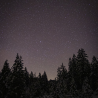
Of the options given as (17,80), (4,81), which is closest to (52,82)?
(17,80)

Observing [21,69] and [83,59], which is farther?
[83,59]

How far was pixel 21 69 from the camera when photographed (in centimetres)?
2720

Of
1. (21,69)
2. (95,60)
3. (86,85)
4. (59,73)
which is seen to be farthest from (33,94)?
(95,60)

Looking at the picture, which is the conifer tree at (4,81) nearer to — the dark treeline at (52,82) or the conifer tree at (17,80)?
the dark treeline at (52,82)

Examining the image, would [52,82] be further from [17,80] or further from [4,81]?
[4,81]

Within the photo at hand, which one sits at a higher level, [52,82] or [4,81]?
[4,81]

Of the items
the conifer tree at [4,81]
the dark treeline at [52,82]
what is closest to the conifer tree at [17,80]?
the dark treeline at [52,82]

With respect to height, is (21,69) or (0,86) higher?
(21,69)

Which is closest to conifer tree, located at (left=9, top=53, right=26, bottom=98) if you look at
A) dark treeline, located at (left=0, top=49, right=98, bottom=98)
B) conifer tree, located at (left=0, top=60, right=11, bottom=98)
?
dark treeline, located at (left=0, top=49, right=98, bottom=98)

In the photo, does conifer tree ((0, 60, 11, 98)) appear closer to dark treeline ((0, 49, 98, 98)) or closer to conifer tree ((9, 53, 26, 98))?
dark treeline ((0, 49, 98, 98))

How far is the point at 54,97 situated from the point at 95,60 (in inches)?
710

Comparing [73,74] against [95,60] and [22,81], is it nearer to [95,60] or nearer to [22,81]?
[95,60]

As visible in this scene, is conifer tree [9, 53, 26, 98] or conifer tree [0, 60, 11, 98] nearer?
conifer tree [9, 53, 26, 98]

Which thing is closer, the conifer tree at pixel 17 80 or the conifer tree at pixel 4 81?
the conifer tree at pixel 17 80
